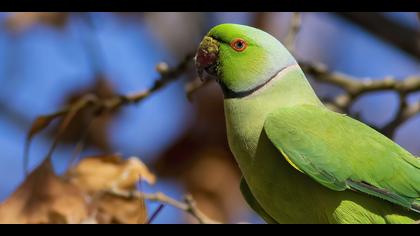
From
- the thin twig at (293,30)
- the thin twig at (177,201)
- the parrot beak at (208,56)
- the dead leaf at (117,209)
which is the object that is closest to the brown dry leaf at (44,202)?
the dead leaf at (117,209)

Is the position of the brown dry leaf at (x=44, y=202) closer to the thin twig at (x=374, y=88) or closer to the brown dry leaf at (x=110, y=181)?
the brown dry leaf at (x=110, y=181)

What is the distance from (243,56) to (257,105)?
233mm

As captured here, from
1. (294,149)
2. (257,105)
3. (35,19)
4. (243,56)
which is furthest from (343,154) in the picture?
(35,19)

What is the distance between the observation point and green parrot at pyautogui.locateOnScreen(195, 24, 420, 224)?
304 centimetres

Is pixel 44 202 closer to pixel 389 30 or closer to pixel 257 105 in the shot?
pixel 257 105

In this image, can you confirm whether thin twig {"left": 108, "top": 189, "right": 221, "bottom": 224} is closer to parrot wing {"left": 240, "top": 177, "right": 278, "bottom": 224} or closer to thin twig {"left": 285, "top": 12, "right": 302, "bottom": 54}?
parrot wing {"left": 240, "top": 177, "right": 278, "bottom": 224}

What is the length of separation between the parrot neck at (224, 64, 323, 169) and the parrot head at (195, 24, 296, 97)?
0.13 ft

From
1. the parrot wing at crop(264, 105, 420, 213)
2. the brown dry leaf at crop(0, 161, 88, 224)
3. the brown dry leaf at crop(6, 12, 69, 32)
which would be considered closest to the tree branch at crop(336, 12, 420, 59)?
the parrot wing at crop(264, 105, 420, 213)

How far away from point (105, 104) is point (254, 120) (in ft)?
4.34

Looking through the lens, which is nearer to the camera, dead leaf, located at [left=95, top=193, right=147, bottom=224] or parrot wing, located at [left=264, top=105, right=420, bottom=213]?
parrot wing, located at [left=264, top=105, right=420, bottom=213]

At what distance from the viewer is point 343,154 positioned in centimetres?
318

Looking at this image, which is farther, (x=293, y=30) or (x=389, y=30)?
(x=389, y=30)

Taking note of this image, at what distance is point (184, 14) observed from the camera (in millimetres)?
7160
